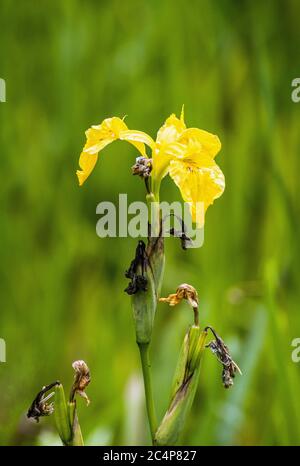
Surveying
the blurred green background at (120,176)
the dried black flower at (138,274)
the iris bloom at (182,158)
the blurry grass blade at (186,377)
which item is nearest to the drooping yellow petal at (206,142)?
the iris bloom at (182,158)

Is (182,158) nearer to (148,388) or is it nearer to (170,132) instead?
(170,132)

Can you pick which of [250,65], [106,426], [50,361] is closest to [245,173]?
[250,65]

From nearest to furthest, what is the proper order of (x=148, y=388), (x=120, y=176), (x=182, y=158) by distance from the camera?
(x=148, y=388), (x=182, y=158), (x=120, y=176)

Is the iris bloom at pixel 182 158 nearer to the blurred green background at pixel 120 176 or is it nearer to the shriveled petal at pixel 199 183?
the shriveled petal at pixel 199 183

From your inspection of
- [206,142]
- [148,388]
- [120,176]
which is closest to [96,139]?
[206,142]

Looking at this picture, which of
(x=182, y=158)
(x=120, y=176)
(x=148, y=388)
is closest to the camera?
(x=148, y=388)

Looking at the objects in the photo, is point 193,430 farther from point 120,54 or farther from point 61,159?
point 120,54

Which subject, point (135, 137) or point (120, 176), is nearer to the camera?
point (135, 137)
